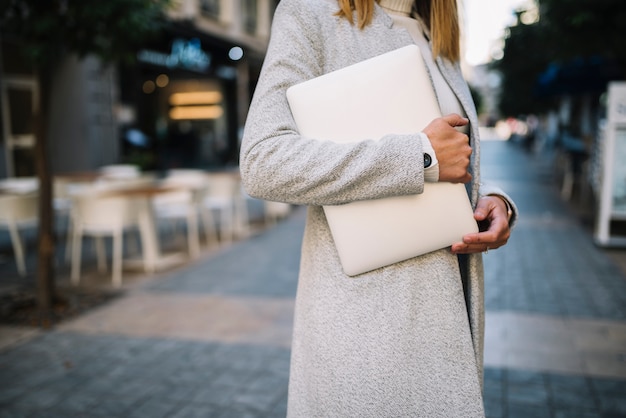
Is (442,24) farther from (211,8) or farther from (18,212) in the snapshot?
(211,8)

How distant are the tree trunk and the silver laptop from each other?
4639 mm

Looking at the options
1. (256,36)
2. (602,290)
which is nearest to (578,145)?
(602,290)

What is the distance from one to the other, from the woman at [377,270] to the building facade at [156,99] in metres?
5.67

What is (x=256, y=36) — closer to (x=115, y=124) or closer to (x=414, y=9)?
(x=115, y=124)

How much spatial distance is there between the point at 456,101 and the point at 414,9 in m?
0.29

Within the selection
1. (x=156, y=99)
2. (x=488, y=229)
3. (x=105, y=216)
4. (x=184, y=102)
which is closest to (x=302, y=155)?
(x=488, y=229)

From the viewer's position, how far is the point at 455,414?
3.86 ft

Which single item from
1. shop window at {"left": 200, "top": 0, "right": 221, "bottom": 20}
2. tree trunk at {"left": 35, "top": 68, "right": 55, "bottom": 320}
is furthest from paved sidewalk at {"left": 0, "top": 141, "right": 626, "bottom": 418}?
shop window at {"left": 200, "top": 0, "right": 221, "bottom": 20}

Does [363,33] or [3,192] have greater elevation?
[363,33]

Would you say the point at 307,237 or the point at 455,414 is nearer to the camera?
the point at 455,414

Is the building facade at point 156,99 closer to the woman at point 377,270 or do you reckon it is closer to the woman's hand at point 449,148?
the woman at point 377,270

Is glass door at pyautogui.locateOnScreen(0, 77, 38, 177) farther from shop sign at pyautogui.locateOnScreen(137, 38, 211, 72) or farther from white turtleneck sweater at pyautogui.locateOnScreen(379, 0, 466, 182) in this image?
white turtleneck sweater at pyautogui.locateOnScreen(379, 0, 466, 182)

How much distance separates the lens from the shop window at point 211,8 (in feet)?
60.5

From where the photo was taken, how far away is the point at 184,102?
21344 millimetres
